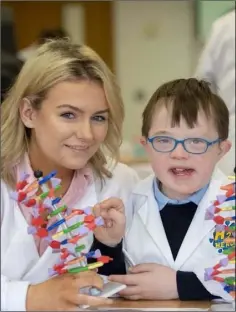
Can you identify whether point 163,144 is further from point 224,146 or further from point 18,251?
point 18,251

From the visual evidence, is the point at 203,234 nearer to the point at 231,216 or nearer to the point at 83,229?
the point at 231,216

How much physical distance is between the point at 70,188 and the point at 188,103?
0.20 meters

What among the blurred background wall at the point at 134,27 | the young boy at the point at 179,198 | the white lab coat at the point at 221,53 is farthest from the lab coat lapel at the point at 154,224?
the blurred background wall at the point at 134,27

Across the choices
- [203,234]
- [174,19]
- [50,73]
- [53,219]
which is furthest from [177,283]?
[174,19]

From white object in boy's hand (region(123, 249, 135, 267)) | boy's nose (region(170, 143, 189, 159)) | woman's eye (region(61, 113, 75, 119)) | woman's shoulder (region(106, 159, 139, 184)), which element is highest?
woman's eye (region(61, 113, 75, 119))

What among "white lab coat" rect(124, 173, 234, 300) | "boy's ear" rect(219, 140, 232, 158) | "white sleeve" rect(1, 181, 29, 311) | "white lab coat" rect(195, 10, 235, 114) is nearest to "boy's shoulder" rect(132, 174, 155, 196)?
"white lab coat" rect(124, 173, 234, 300)

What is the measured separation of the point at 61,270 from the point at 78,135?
0.18 meters

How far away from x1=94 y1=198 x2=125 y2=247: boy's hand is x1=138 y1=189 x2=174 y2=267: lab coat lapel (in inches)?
1.7

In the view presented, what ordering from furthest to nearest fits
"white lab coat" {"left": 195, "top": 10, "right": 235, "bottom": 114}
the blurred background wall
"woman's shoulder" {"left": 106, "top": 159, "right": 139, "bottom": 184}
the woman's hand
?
the blurred background wall → "white lab coat" {"left": 195, "top": 10, "right": 235, "bottom": 114} → "woman's shoulder" {"left": 106, "top": 159, "right": 139, "bottom": 184} → the woman's hand

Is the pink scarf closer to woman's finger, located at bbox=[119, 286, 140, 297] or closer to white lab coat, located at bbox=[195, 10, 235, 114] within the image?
woman's finger, located at bbox=[119, 286, 140, 297]

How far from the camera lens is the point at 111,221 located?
838 millimetres

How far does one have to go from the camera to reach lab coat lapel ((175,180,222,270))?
85 centimetres

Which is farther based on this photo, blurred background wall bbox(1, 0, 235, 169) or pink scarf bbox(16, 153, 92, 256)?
blurred background wall bbox(1, 0, 235, 169)

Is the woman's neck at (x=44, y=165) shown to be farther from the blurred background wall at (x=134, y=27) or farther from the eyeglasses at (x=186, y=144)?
the blurred background wall at (x=134, y=27)
